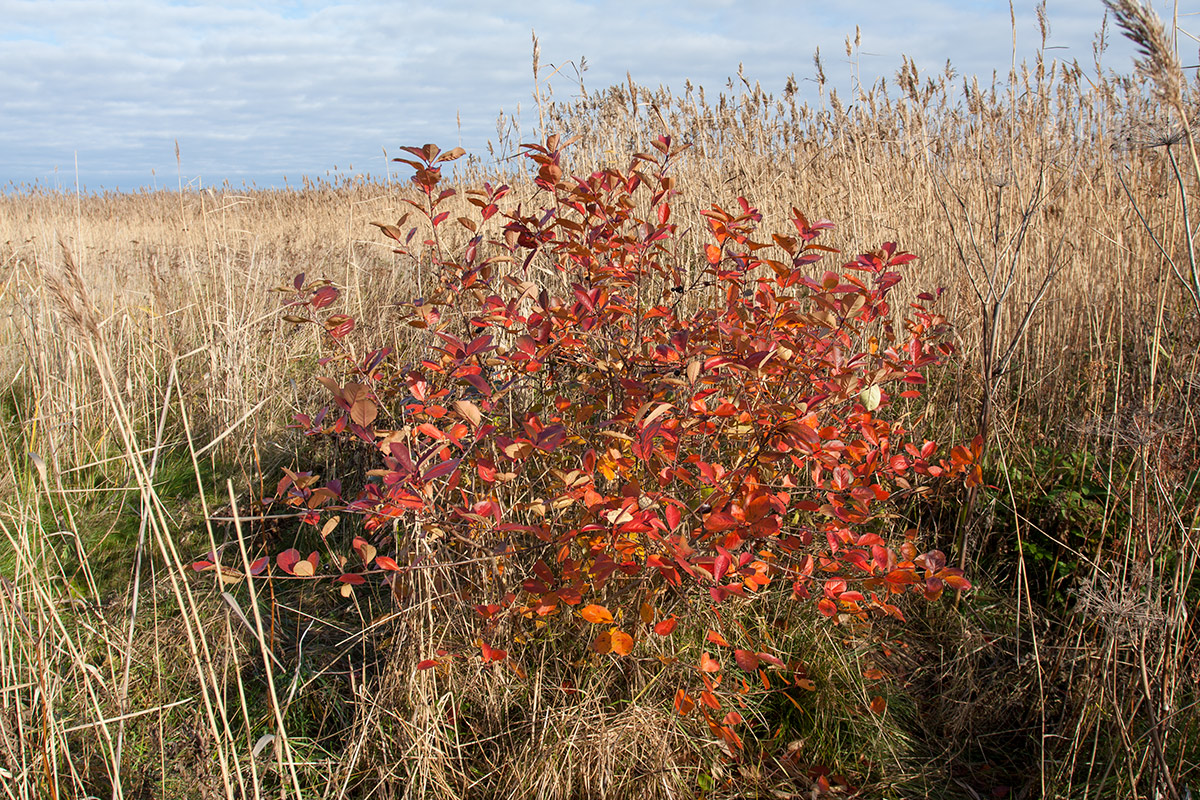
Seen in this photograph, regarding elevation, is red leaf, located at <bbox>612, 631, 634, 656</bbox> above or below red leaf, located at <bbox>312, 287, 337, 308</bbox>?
below

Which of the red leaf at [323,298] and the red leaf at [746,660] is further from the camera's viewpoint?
the red leaf at [323,298]

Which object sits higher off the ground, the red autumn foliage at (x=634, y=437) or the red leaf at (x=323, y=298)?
the red leaf at (x=323, y=298)

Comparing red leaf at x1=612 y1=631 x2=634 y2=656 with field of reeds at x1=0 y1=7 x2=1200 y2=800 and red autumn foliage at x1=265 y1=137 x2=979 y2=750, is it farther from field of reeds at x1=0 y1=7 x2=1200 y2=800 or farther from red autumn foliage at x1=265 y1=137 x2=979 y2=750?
field of reeds at x1=0 y1=7 x2=1200 y2=800

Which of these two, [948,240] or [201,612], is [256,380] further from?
[948,240]

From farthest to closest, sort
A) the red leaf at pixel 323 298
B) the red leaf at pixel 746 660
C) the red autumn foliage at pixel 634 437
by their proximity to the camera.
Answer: the red leaf at pixel 323 298
the red leaf at pixel 746 660
the red autumn foliage at pixel 634 437

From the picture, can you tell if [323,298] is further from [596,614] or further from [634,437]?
[596,614]

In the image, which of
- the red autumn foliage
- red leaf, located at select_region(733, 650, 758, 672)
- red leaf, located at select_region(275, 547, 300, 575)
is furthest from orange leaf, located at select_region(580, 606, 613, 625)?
red leaf, located at select_region(275, 547, 300, 575)

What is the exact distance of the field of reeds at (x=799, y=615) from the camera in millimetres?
1440

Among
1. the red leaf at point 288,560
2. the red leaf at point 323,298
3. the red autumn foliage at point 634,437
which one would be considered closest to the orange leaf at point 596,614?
the red autumn foliage at point 634,437

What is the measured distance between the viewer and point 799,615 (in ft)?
6.40

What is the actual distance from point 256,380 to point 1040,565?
317cm

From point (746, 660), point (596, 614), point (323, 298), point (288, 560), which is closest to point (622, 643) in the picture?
point (596, 614)

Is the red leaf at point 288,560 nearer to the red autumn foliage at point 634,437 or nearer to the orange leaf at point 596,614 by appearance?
the red autumn foliage at point 634,437

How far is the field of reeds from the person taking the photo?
1440 millimetres
